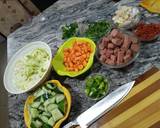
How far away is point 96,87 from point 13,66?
576mm

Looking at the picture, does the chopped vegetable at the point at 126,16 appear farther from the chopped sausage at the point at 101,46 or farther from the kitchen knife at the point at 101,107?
the kitchen knife at the point at 101,107

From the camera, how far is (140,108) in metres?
1.45

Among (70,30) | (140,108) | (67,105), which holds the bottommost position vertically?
(140,108)

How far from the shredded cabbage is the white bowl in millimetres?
21

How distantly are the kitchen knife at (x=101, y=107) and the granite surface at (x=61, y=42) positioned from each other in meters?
0.08

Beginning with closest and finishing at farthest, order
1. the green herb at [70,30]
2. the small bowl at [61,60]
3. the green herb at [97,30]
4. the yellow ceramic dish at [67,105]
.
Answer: the yellow ceramic dish at [67,105] → the small bowl at [61,60] → the green herb at [97,30] → the green herb at [70,30]

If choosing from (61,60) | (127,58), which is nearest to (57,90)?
(61,60)

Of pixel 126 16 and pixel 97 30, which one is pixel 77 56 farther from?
pixel 126 16

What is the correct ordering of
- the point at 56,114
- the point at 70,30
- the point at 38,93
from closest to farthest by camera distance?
the point at 56,114 → the point at 38,93 → the point at 70,30

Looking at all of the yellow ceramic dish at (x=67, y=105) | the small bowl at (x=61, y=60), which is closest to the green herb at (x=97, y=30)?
the small bowl at (x=61, y=60)

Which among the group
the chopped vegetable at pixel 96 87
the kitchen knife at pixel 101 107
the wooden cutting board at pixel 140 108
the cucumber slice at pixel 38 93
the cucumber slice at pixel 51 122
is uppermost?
the cucumber slice at pixel 38 93

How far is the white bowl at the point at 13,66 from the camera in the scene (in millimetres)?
1745

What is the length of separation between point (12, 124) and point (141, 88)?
2.27 ft

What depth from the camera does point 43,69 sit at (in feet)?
5.87
